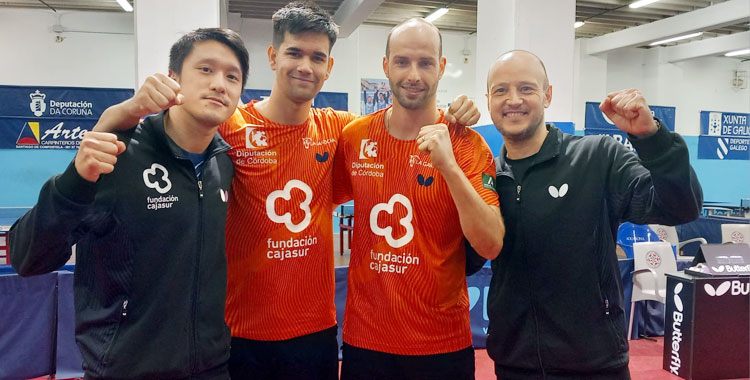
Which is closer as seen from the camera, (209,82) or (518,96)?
(209,82)

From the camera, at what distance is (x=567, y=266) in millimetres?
2275

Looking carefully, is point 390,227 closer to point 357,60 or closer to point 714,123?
point 357,60

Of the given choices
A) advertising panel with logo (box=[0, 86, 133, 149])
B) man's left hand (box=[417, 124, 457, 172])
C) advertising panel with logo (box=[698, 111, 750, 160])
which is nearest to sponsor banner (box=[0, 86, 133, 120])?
advertising panel with logo (box=[0, 86, 133, 149])

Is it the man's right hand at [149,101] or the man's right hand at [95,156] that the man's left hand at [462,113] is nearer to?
the man's right hand at [149,101]

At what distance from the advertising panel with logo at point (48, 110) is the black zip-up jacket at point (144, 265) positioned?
1133cm

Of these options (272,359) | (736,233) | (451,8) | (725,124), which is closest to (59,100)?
(451,8)

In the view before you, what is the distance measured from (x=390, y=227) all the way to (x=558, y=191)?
753 millimetres

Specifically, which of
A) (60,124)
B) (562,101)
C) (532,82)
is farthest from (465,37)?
(532,82)

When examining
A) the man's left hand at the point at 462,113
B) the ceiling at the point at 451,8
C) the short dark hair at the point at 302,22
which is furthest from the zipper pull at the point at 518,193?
the ceiling at the point at 451,8

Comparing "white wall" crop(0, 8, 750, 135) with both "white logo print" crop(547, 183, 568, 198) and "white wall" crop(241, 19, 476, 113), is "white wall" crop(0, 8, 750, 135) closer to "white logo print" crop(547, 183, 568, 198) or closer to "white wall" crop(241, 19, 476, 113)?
"white wall" crop(241, 19, 476, 113)

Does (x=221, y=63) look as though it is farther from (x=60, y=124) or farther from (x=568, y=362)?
(x=60, y=124)

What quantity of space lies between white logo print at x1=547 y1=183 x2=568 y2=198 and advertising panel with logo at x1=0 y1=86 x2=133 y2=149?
11805 millimetres

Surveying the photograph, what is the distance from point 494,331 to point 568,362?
0.33 m

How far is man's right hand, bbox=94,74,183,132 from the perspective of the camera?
1776 millimetres
